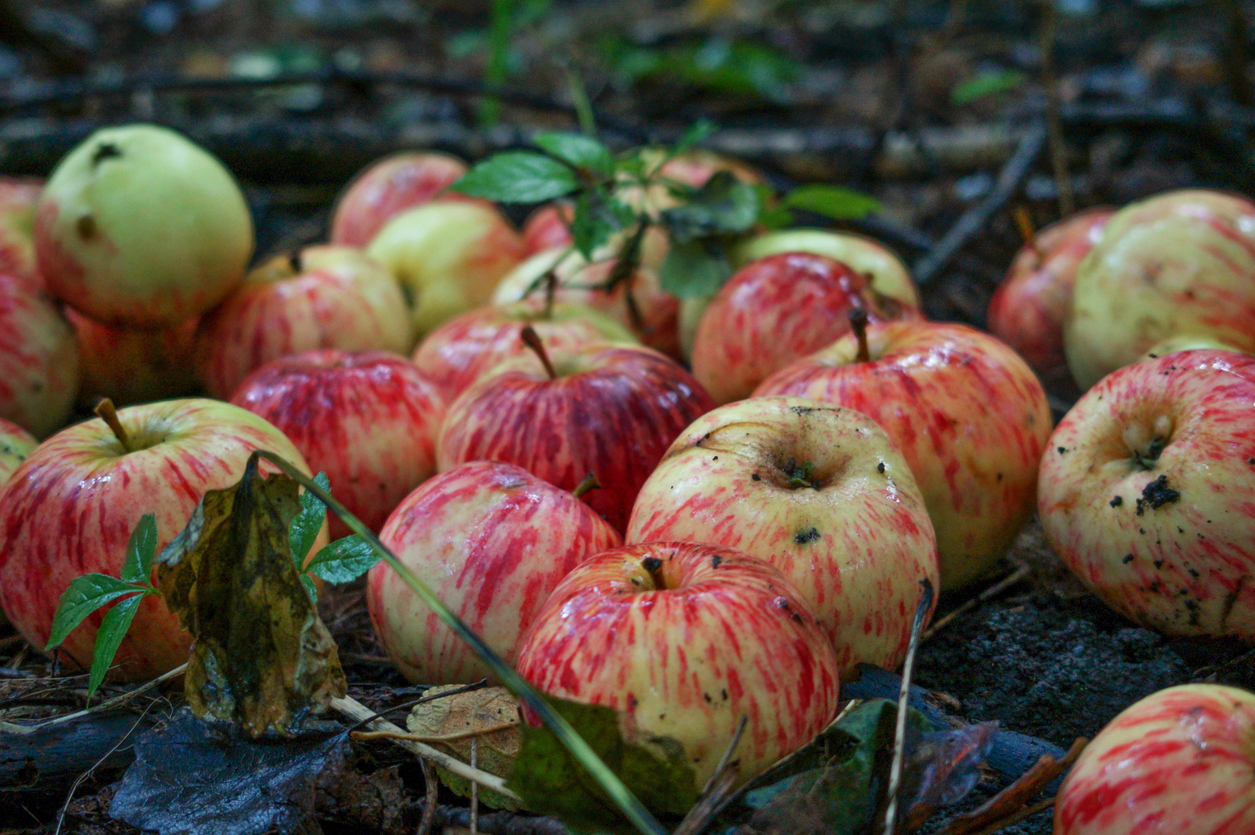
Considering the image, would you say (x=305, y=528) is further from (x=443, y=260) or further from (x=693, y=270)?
(x=443, y=260)

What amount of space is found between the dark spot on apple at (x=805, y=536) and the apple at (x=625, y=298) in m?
1.32

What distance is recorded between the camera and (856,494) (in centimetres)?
134

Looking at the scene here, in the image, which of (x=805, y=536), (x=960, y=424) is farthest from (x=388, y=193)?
(x=805, y=536)

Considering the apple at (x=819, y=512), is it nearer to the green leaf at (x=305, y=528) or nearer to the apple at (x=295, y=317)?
the green leaf at (x=305, y=528)

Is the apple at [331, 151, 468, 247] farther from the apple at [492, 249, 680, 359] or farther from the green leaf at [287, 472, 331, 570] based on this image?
the green leaf at [287, 472, 331, 570]

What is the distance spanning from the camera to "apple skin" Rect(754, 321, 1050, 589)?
157cm

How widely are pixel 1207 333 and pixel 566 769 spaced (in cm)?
A: 158

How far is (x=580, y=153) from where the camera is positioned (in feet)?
7.26

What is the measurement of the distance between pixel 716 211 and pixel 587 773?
1697mm

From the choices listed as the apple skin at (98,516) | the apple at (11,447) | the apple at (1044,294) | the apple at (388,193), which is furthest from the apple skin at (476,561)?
the apple at (388,193)

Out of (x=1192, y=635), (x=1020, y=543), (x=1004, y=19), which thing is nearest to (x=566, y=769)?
(x=1192, y=635)

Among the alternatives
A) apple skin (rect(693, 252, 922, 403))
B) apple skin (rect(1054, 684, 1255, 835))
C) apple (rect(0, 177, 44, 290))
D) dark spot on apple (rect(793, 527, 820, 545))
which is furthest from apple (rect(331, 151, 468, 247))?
apple skin (rect(1054, 684, 1255, 835))

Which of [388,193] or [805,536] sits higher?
[388,193]

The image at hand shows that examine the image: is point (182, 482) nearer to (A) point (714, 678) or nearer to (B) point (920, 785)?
(A) point (714, 678)
